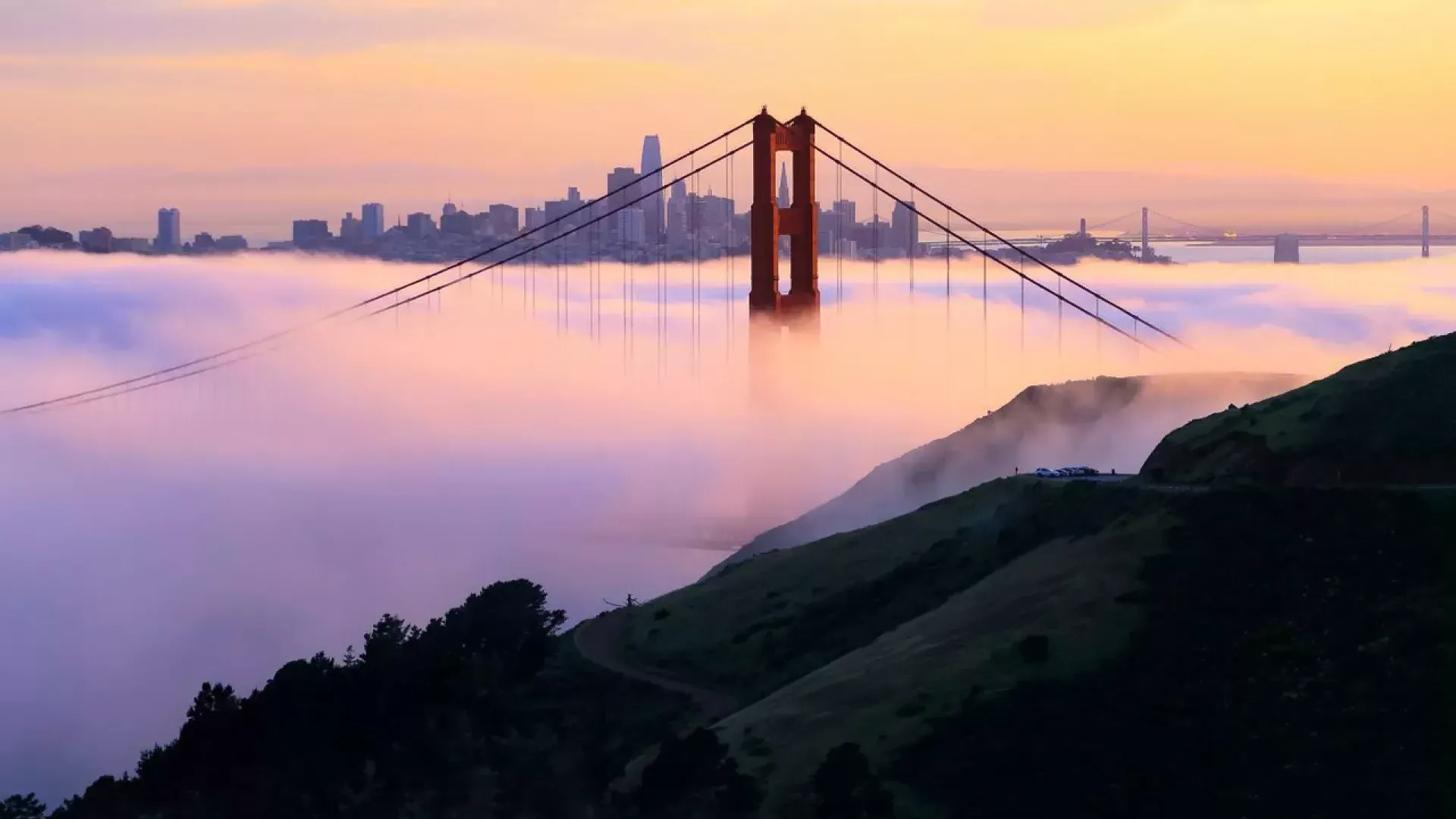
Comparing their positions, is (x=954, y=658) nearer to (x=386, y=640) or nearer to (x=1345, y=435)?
(x=1345, y=435)

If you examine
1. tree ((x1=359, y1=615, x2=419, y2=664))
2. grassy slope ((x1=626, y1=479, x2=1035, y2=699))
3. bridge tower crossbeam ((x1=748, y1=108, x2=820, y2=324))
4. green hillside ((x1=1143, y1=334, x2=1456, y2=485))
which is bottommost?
tree ((x1=359, y1=615, x2=419, y2=664))

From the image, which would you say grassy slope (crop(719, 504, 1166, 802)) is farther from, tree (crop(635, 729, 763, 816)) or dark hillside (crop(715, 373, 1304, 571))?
dark hillside (crop(715, 373, 1304, 571))

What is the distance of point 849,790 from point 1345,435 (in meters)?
27.4

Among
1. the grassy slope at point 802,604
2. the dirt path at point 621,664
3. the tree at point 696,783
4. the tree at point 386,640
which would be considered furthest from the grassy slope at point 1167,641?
the tree at point 386,640

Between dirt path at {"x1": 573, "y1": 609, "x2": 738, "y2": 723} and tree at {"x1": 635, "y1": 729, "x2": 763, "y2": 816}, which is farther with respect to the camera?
dirt path at {"x1": 573, "y1": 609, "x2": 738, "y2": 723}

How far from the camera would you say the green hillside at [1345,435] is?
64.0m

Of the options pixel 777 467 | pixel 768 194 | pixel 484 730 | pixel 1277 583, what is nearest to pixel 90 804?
pixel 484 730

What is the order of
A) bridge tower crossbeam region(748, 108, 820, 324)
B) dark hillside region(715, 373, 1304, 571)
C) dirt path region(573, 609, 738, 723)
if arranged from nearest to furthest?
dirt path region(573, 609, 738, 723) → bridge tower crossbeam region(748, 108, 820, 324) → dark hillside region(715, 373, 1304, 571)

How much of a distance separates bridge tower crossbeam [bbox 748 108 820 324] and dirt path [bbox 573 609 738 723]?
20.0 m

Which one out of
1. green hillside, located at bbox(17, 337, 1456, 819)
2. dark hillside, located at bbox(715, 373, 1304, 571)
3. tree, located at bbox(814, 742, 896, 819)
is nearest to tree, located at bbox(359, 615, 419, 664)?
green hillside, located at bbox(17, 337, 1456, 819)

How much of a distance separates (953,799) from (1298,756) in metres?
8.66

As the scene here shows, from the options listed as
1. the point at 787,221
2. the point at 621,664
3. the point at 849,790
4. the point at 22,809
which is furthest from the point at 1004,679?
the point at 787,221

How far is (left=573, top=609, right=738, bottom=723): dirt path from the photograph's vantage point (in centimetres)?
6631

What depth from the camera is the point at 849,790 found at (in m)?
47.5
